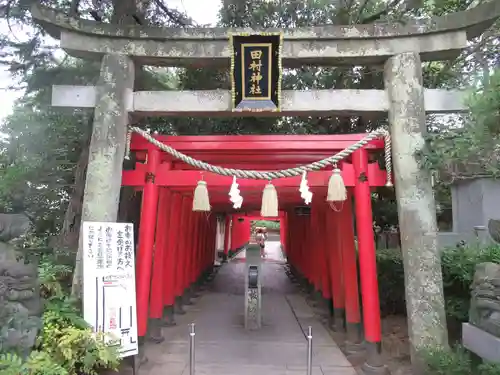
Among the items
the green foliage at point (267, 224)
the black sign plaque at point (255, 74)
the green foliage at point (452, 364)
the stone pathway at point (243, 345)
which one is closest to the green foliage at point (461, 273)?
the green foliage at point (452, 364)

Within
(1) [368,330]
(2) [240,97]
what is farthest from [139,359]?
(2) [240,97]

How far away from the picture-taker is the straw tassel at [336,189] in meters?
5.86

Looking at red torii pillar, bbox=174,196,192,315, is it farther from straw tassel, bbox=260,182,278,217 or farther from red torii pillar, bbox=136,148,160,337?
straw tassel, bbox=260,182,278,217

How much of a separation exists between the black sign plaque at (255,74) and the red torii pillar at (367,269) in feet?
5.38

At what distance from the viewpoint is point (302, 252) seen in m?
15.2

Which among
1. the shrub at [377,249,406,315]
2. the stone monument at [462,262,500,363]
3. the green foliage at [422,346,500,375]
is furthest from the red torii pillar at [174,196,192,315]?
the stone monument at [462,262,500,363]

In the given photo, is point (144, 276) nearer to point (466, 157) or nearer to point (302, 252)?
point (466, 157)

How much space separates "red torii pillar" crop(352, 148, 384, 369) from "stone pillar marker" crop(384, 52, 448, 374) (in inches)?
22.4

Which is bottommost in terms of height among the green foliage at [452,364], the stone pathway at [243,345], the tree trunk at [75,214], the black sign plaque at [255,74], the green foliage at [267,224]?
the stone pathway at [243,345]

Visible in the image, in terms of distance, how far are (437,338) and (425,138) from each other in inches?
105

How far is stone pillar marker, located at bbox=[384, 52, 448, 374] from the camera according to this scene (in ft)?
18.0

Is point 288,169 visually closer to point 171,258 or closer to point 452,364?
point 452,364

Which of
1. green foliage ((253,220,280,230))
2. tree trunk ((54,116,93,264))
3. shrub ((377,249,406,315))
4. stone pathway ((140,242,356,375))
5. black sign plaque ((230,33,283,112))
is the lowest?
stone pathway ((140,242,356,375))

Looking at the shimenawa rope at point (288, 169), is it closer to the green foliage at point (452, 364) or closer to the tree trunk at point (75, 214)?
the green foliage at point (452, 364)
